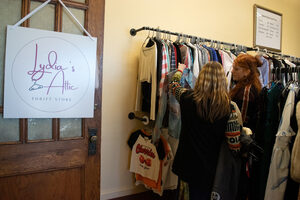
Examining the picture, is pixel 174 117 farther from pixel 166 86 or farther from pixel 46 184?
pixel 46 184

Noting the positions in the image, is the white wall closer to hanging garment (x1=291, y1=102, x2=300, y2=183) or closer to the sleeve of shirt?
the sleeve of shirt

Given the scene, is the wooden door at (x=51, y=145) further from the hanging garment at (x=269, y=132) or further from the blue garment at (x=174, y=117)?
the hanging garment at (x=269, y=132)

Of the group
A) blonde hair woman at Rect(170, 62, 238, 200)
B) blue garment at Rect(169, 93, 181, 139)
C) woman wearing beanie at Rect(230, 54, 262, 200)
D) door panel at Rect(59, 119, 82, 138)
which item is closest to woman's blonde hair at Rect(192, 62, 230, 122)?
blonde hair woman at Rect(170, 62, 238, 200)

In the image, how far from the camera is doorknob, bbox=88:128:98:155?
1.27m

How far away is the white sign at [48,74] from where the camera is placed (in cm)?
106

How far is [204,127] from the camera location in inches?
49.9

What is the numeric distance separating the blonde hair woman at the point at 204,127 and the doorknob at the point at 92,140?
53 cm

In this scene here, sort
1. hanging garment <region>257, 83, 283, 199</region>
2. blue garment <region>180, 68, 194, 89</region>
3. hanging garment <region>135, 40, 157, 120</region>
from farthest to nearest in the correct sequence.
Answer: hanging garment <region>135, 40, 157, 120</region>, blue garment <region>180, 68, 194, 89</region>, hanging garment <region>257, 83, 283, 199</region>

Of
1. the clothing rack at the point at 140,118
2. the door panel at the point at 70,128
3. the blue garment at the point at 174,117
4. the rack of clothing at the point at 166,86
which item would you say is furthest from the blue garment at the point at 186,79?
the door panel at the point at 70,128

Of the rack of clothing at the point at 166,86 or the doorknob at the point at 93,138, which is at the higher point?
the rack of clothing at the point at 166,86

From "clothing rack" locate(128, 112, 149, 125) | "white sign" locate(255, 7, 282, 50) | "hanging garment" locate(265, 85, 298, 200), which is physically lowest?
"hanging garment" locate(265, 85, 298, 200)

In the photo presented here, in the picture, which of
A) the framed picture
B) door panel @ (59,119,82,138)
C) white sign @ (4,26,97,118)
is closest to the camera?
white sign @ (4,26,97,118)

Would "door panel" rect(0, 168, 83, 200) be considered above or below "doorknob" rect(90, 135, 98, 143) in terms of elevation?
below

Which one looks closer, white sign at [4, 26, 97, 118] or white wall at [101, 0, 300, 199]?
white sign at [4, 26, 97, 118]
